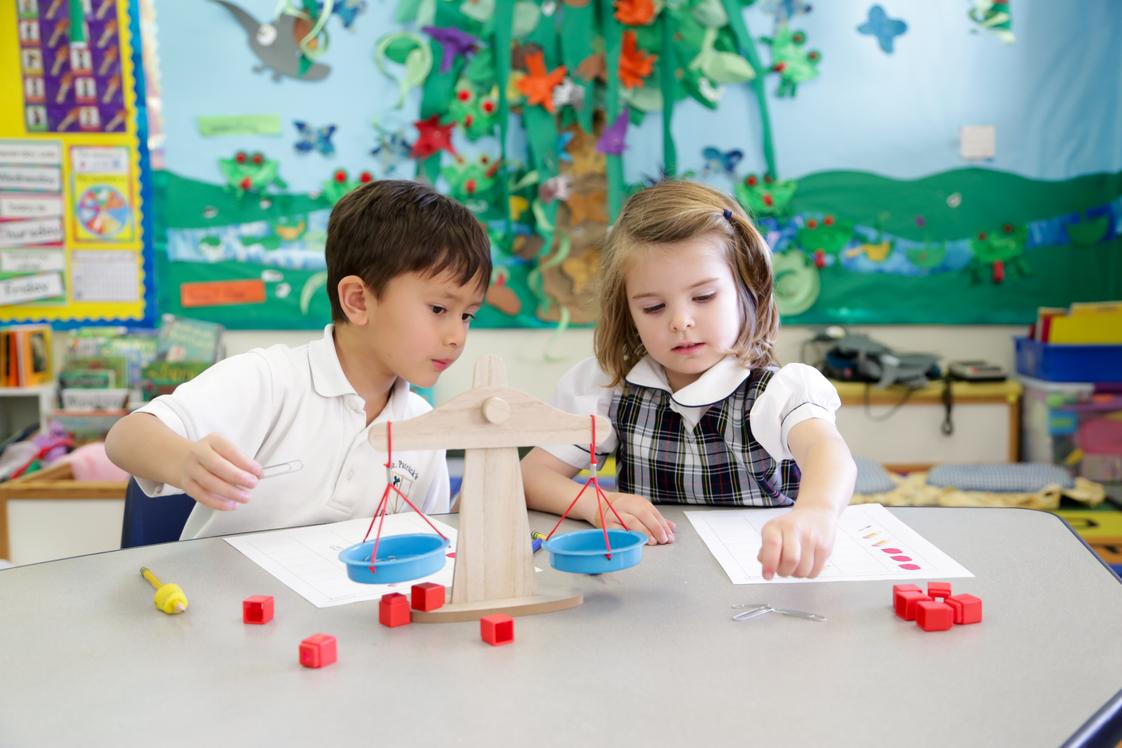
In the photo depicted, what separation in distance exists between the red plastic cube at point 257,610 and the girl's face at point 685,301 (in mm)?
563

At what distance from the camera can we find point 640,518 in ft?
3.27

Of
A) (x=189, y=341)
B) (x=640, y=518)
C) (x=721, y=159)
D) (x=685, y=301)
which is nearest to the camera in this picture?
(x=640, y=518)

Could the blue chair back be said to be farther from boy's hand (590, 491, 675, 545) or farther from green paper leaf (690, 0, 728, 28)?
green paper leaf (690, 0, 728, 28)

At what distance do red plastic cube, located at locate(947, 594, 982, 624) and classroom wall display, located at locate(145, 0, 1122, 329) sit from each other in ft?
7.87

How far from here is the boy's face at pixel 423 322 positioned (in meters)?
1.16

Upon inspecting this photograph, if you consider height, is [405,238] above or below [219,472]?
above

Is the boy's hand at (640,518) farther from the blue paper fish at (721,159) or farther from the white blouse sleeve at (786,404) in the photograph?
the blue paper fish at (721,159)

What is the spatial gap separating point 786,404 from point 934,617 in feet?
1.29

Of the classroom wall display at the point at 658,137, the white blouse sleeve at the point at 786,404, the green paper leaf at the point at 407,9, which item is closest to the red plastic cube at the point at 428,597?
the white blouse sleeve at the point at 786,404

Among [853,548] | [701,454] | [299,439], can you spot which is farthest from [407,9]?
[853,548]

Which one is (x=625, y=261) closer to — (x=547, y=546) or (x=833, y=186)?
(x=547, y=546)

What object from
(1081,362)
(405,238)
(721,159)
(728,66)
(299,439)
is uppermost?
(728,66)

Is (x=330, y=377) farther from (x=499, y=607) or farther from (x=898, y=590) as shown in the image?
(x=898, y=590)

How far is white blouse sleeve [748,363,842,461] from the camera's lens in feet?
3.53
